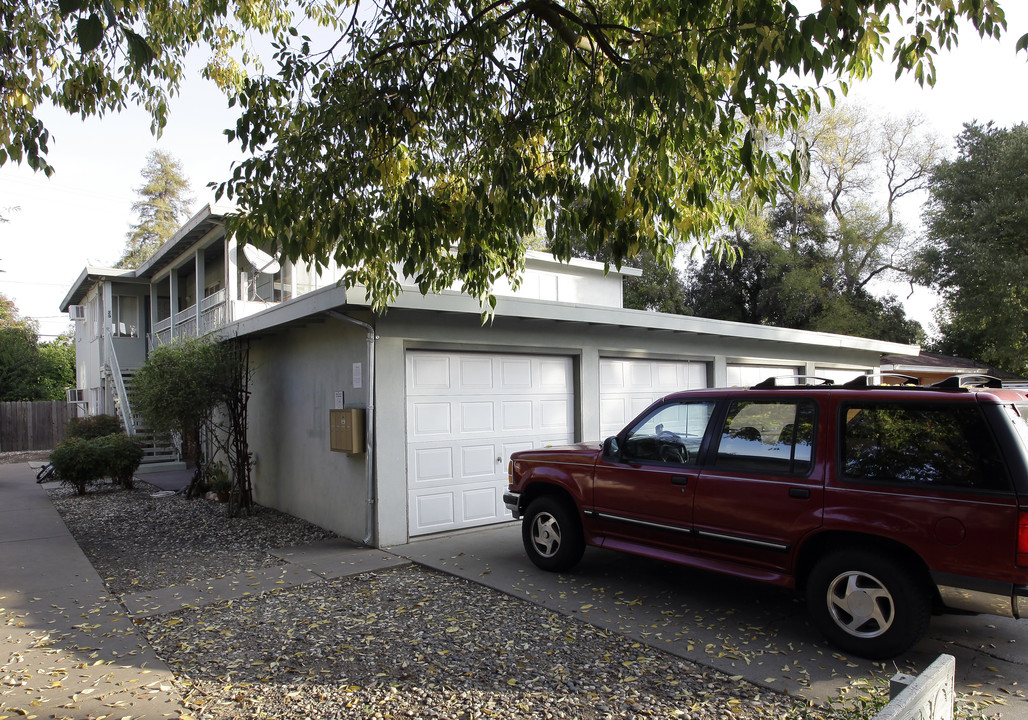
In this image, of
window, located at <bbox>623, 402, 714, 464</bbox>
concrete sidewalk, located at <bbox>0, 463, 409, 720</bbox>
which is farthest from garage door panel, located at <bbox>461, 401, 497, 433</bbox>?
window, located at <bbox>623, 402, 714, 464</bbox>

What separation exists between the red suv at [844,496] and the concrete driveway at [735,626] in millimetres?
366

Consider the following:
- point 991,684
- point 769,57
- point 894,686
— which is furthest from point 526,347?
point 894,686

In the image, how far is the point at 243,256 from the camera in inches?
562

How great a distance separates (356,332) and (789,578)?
5.59 metres

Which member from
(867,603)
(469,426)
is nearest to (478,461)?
(469,426)

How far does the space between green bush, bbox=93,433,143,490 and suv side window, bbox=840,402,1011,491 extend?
43.1 ft

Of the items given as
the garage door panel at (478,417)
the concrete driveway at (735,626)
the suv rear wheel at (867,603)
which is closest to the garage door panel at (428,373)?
the garage door panel at (478,417)

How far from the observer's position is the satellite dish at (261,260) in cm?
1365

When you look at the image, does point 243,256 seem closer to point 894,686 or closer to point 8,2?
point 8,2

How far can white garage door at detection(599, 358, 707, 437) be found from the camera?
34.8ft

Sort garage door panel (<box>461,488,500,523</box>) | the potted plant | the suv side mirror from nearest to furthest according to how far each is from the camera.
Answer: the suv side mirror, garage door panel (<box>461,488,500,523</box>), the potted plant

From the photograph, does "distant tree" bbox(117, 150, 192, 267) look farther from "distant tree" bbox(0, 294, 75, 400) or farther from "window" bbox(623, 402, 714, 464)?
"window" bbox(623, 402, 714, 464)

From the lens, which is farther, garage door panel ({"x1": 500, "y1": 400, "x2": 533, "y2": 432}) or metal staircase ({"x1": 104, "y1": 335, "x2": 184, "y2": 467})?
metal staircase ({"x1": 104, "y1": 335, "x2": 184, "y2": 467})

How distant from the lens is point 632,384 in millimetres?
11023
